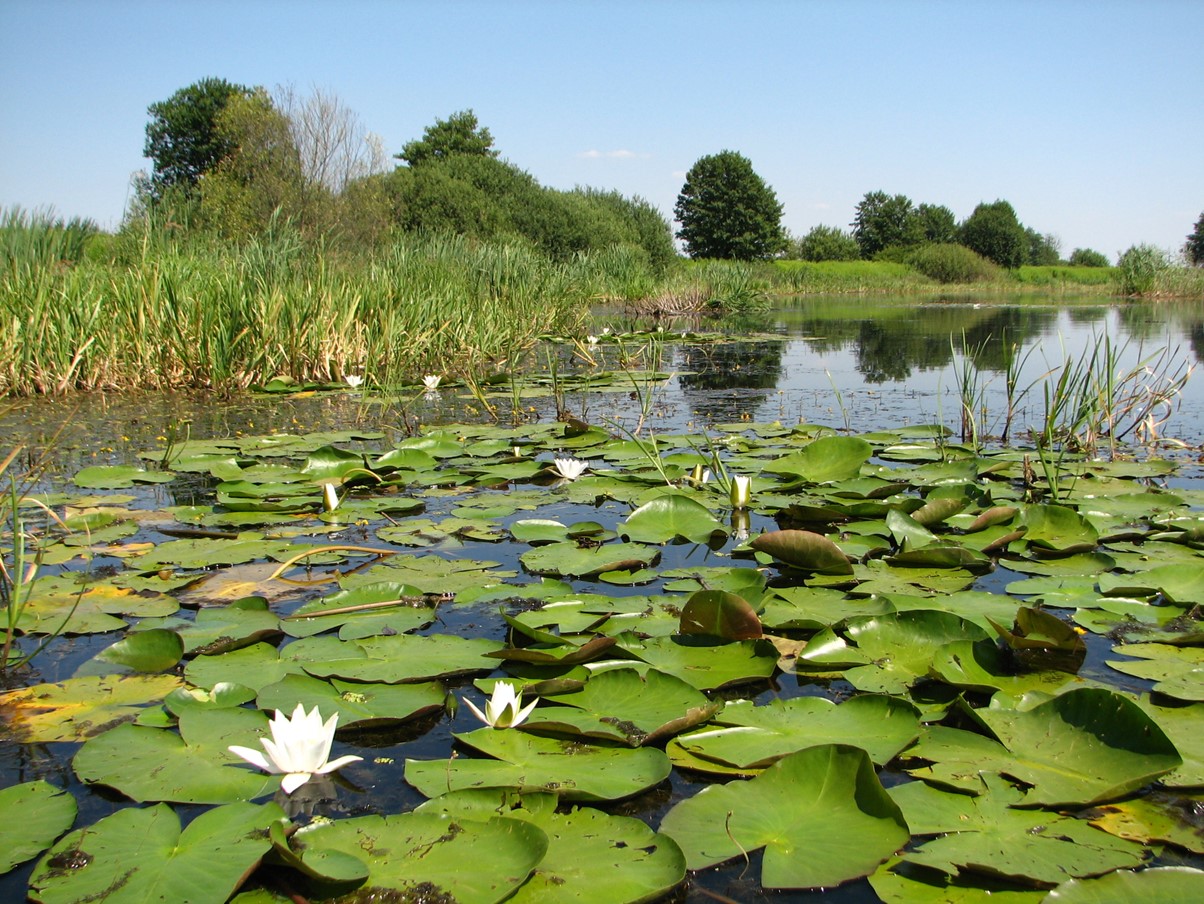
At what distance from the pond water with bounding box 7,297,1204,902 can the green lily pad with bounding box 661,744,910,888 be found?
0.03 meters

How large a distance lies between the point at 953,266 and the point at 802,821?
39668mm

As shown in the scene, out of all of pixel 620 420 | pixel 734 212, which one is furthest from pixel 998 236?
pixel 620 420

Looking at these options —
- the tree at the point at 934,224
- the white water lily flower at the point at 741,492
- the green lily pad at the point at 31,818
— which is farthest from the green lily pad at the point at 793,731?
the tree at the point at 934,224

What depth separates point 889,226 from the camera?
53.3 metres

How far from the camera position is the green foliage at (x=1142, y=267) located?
2184cm

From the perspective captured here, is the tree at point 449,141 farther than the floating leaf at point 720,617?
Yes

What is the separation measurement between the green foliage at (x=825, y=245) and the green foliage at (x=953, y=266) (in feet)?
30.8

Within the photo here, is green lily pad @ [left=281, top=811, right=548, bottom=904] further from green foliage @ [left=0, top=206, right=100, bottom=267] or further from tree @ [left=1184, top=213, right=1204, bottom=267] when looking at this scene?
tree @ [left=1184, top=213, right=1204, bottom=267]

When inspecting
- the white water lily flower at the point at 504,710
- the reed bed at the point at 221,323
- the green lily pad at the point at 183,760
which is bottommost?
the green lily pad at the point at 183,760

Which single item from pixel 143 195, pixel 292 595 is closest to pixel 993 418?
pixel 292 595

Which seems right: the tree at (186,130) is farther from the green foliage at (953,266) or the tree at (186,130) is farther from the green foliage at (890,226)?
the green foliage at (890,226)

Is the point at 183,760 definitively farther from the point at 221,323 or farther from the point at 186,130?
the point at 186,130

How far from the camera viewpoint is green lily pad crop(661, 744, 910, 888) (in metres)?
1.04

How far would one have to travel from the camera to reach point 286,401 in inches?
211
